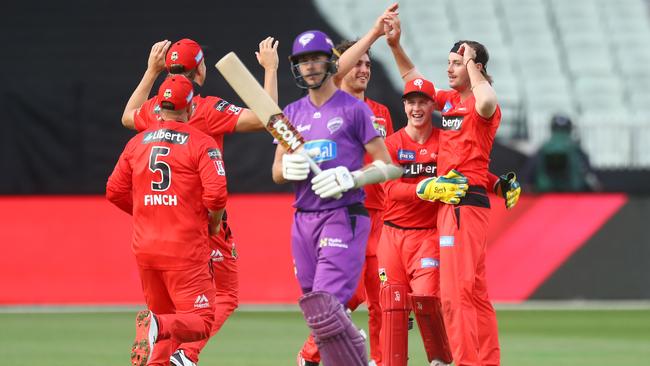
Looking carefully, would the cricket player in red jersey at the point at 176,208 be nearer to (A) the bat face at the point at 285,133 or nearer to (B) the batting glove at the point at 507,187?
(A) the bat face at the point at 285,133

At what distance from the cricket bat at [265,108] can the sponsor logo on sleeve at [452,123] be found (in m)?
1.57

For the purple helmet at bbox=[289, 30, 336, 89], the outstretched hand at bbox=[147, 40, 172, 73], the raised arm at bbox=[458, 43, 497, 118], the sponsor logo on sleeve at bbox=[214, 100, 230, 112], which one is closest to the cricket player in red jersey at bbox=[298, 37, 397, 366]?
the sponsor logo on sleeve at bbox=[214, 100, 230, 112]

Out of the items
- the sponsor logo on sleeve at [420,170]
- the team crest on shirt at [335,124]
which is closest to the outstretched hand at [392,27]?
the sponsor logo on sleeve at [420,170]

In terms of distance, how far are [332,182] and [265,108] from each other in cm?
67

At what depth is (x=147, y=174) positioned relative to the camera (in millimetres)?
7730

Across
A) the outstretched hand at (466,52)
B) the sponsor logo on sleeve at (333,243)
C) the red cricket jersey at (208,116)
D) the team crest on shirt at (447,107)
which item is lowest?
the sponsor logo on sleeve at (333,243)

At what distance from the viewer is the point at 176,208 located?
25.3 feet

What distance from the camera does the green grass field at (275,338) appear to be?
1023 centimetres

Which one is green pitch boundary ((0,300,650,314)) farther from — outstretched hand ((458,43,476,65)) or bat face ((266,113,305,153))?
bat face ((266,113,305,153))

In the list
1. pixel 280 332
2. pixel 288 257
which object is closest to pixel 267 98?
pixel 280 332

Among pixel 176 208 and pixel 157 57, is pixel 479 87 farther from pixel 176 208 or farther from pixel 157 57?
pixel 157 57

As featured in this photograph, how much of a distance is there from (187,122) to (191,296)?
125cm

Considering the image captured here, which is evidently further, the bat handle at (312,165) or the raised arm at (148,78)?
the raised arm at (148,78)

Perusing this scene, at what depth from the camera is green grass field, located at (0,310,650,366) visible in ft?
33.6
